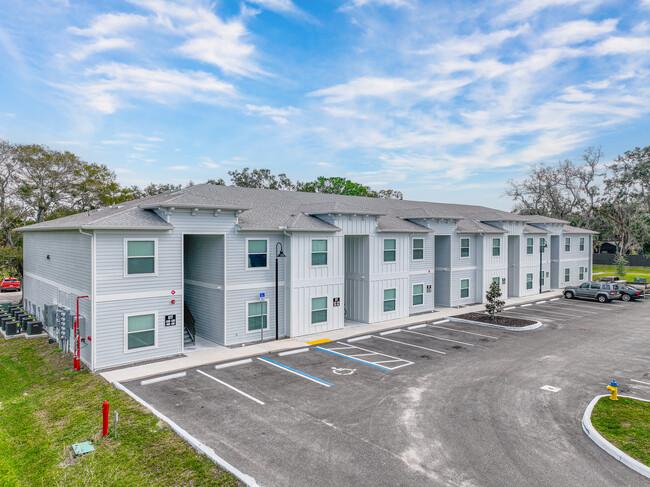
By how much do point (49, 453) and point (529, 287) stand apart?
1379 inches

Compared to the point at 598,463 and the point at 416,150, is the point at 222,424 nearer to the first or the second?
the point at 598,463

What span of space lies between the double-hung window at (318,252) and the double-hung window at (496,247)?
1662 cm

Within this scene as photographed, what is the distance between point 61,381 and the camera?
44.2ft

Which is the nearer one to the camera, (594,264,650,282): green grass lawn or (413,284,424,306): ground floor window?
(413,284,424,306): ground floor window

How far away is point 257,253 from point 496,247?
816 inches

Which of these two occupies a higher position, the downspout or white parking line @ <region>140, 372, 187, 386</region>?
the downspout

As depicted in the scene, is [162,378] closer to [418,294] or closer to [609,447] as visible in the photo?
[609,447]

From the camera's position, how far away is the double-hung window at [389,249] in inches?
905

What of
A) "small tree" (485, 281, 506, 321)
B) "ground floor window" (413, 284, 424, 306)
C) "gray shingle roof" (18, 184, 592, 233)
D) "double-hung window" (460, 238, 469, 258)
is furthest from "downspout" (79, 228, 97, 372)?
"double-hung window" (460, 238, 469, 258)

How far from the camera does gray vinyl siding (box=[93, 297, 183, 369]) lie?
46.8 ft

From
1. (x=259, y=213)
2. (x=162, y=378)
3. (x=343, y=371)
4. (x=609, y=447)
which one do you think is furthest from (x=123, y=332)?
(x=609, y=447)

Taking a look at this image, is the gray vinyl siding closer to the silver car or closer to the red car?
the silver car

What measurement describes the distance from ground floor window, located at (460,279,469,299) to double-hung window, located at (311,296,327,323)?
13339mm

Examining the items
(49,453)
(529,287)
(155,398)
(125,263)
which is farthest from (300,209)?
(529,287)
